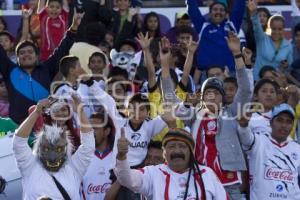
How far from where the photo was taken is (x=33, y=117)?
11.5 metres

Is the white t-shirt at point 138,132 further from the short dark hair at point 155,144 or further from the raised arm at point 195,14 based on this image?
the raised arm at point 195,14

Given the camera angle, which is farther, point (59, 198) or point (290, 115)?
point (290, 115)

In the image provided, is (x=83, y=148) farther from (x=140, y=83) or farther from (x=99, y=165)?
(x=140, y=83)

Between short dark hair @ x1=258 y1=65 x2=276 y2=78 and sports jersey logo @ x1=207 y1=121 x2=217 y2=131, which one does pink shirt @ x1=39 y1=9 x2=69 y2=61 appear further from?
sports jersey logo @ x1=207 y1=121 x2=217 y2=131

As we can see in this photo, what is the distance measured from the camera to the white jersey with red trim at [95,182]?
41.1 ft

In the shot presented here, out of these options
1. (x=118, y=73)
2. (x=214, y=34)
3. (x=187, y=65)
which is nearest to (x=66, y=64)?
(x=118, y=73)

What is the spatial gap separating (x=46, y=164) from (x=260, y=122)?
274cm

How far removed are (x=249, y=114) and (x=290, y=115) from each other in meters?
0.45

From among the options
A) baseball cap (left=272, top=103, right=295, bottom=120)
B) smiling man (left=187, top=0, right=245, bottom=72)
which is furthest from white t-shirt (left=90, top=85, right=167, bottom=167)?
smiling man (left=187, top=0, right=245, bottom=72)

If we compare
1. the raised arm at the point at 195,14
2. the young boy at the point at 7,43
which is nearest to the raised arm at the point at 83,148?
the young boy at the point at 7,43

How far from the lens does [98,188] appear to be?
12547 millimetres

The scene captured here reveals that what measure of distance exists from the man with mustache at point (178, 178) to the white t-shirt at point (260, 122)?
7.66 feet

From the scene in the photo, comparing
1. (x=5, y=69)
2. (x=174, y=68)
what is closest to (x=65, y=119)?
(x=5, y=69)

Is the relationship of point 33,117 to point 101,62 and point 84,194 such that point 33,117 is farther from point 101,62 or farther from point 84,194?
point 101,62
